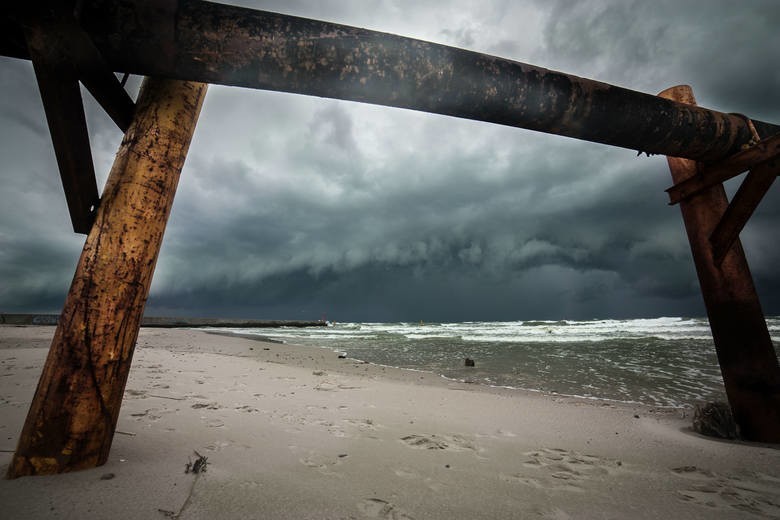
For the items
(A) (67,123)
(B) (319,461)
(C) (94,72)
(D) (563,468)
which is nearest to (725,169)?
(D) (563,468)

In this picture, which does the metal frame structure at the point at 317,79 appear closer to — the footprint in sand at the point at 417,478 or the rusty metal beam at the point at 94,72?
the rusty metal beam at the point at 94,72

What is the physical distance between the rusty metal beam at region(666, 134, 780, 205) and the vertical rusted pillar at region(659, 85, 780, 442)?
87 mm

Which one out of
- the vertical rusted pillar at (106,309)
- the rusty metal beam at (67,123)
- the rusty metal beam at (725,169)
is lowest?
the vertical rusted pillar at (106,309)

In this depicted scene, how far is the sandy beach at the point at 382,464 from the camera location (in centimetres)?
135

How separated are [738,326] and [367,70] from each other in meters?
3.28

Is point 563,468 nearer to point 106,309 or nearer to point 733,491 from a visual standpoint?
point 733,491

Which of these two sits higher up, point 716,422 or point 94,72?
point 94,72

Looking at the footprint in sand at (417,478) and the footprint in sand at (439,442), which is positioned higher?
the footprint in sand at (417,478)

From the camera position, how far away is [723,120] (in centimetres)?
233

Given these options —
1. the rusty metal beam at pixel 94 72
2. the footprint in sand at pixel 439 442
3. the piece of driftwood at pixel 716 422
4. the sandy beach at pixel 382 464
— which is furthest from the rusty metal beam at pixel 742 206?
the rusty metal beam at pixel 94 72

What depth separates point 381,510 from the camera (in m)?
1.45

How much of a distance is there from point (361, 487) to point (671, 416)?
3969 mm

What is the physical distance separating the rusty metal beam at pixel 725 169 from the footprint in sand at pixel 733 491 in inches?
79.4

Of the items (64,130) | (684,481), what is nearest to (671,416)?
(684,481)
